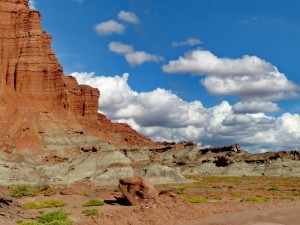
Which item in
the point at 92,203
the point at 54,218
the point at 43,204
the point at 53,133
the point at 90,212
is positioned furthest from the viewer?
the point at 53,133

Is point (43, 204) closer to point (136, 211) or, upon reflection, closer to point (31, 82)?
point (136, 211)

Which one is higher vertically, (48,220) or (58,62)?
(58,62)

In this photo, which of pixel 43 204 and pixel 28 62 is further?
pixel 28 62

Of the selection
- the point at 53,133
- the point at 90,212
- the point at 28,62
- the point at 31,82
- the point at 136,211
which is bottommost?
the point at 90,212

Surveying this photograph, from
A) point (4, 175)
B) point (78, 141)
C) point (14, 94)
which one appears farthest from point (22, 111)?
point (4, 175)

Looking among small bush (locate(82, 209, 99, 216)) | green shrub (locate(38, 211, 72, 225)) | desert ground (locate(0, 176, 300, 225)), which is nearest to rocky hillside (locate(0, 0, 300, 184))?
desert ground (locate(0, 176, 300, 225))

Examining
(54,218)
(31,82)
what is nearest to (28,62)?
(31,82)

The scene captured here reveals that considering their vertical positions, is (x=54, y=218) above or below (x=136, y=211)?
below

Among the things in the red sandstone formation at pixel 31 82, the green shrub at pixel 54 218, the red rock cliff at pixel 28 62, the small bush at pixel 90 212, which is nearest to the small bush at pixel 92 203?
the small bush at pixel 90 212

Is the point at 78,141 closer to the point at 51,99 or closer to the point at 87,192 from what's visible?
the point at 51,99

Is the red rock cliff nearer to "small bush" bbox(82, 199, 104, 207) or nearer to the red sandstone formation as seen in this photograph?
the red sandstone formation

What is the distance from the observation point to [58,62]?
517ft

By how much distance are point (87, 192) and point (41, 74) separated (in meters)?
118

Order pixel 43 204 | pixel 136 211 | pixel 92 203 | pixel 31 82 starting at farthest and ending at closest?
pixel 31 82 < pixel 92 203 < pixel 43 204 < pixel 136 211
